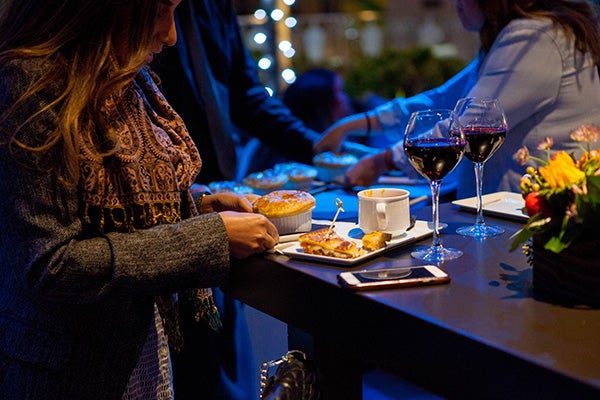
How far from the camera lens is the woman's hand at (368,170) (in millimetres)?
A: 2486

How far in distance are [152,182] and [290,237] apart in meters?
0.31

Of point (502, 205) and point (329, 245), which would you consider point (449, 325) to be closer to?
point (329, 245)

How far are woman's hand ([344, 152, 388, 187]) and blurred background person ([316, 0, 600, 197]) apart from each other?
0.10 m

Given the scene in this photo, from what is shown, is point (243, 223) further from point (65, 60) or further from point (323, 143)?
point (323, 143)

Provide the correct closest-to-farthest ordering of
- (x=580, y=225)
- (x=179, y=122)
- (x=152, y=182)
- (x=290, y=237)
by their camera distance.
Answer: (x=580, y=225)
(x=152, y=182)
(x=290, y=237)
(x=179, y=122)

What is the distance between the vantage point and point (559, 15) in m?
2.18

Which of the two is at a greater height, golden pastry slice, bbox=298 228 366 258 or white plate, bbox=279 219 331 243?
golden pastry slice, bbox=298 228 366 258

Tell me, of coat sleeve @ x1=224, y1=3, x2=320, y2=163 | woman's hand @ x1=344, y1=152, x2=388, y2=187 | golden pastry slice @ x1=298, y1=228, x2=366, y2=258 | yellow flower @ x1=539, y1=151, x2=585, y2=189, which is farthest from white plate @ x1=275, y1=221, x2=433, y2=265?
coat sleeve @ x1=224, y1=3, x2=320, y2=163

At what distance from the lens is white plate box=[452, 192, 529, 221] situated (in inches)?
64.6

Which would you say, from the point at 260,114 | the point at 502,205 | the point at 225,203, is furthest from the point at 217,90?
the point at 502,205

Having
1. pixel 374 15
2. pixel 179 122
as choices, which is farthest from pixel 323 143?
pixel 374 15

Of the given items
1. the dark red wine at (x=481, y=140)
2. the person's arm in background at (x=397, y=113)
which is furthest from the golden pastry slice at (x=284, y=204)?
the person's arm in background at (x=397, y=113)

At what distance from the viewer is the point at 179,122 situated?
162cm

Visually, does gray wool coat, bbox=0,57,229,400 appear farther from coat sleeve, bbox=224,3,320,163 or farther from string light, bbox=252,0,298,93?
string light, bbox=252,0,298,93
